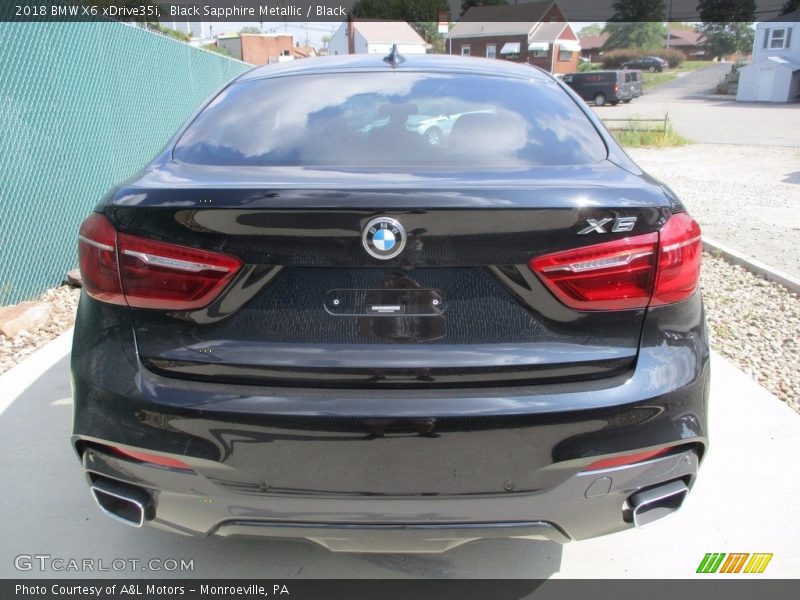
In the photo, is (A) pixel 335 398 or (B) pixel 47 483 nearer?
(A) pixel 335 398

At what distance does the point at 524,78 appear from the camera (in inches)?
109

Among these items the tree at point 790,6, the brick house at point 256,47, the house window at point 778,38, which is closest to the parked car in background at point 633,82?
the house window at point 778,38

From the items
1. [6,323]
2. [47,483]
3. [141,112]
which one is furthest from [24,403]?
[141,112]

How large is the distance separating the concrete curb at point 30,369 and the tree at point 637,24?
291ft

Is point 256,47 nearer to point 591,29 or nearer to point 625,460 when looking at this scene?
point 625,460

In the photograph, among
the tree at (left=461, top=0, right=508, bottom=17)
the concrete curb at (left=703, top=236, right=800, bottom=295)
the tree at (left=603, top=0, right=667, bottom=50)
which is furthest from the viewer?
the tree at (left=461, top=0, right=508, bottom=17)

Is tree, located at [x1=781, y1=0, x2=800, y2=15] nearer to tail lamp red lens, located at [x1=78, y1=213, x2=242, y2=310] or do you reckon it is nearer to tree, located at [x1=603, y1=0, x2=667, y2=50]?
tree, located at [x1=603, y1=0, x2=667, y2=50]

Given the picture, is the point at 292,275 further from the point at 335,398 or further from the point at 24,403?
the point at 24,403

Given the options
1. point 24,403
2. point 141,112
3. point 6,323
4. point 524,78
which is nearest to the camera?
point 524,78

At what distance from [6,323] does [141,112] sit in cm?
354

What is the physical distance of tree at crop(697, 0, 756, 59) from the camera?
69.8 m

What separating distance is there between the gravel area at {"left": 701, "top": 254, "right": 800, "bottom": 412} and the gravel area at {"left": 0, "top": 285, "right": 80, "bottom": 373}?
455 cm

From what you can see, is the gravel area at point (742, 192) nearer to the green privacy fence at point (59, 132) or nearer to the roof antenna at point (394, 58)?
the roof antenna at point (394, 58)

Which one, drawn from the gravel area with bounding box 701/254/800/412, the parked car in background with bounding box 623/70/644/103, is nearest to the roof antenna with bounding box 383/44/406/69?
the gravel area with bounding box 701/254/800/412
